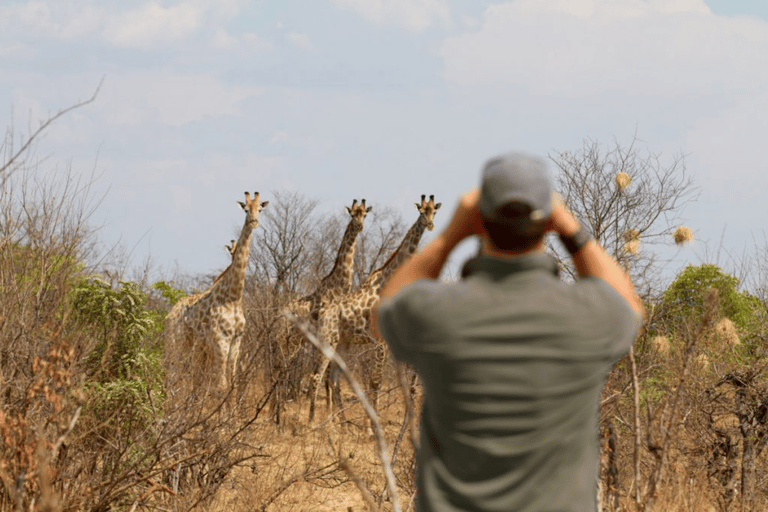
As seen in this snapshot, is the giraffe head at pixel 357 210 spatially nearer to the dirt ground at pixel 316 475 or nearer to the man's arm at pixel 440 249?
the dirt ground at pixel 316 475

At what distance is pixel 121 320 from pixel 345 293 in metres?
5.95

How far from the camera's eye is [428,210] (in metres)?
13.2

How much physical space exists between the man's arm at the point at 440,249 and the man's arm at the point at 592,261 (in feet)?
0.51

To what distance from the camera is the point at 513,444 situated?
1842 mm

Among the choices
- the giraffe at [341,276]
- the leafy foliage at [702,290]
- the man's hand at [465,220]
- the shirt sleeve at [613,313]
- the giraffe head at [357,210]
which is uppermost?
the leafy foliage at [702,290]

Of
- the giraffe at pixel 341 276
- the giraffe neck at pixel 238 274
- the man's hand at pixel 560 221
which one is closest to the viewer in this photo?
the man's hand at pixel 560 221

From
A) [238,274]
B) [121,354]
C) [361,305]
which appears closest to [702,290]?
[361,305]

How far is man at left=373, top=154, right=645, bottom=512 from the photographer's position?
1810 mm

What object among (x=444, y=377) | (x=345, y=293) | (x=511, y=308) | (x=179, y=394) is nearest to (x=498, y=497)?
(x=444, y=377)

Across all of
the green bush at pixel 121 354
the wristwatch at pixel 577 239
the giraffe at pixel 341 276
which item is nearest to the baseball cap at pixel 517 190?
the wristwatch at pixel 577 239

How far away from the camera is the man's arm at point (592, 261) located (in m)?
1.90

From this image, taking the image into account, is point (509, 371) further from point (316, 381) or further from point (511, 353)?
point (316, 381)

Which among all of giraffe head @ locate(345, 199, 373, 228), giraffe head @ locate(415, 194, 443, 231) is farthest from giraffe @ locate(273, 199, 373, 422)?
giraffe head @ locate(415, 194, 443, 231)

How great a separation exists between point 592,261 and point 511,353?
282 millimetres
